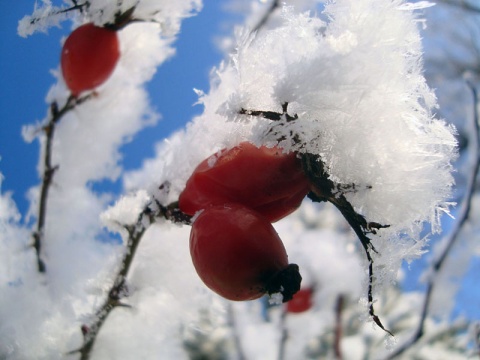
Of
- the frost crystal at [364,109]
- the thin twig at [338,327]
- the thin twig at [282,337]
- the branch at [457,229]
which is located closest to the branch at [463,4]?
the branch at [457,229]

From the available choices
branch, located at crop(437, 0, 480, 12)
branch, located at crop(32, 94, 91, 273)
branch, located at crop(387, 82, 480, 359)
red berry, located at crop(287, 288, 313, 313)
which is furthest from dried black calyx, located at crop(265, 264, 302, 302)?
branch, located at crop(437, 0, 480, 12)

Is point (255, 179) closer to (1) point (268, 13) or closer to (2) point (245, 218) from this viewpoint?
(2) point (245, 218)

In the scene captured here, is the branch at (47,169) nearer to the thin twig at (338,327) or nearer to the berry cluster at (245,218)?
the berry cluster at (245,218)

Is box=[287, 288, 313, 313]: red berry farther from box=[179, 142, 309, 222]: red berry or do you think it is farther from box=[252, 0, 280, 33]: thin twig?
box=[179, 142, 309, 222]: red berry

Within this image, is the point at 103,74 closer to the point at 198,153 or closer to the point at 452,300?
the point at 198,153

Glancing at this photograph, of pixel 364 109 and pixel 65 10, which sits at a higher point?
pixel 65 10

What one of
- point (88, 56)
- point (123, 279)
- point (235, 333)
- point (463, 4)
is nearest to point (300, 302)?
point (235, 333)

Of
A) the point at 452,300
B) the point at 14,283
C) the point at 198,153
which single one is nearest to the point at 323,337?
the point at 452,300

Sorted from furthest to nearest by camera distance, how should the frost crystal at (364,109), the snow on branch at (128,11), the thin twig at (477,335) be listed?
the thin twig at (477,335) < the snow on branch at (128,11) < the frost crystal at (364,109)
